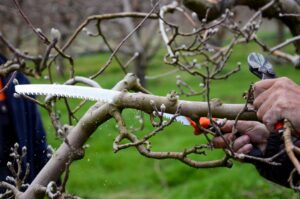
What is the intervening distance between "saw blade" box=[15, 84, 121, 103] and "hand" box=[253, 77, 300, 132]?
0.43m

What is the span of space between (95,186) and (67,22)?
240 inches

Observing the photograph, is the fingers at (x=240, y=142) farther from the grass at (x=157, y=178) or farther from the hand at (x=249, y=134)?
the grass at (x=157, y=178)

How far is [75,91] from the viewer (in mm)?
1856

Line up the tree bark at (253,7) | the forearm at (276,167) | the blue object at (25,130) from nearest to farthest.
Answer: the forearm at (276,167) → the tree bark at (253,7) → the blue object at (25,130)

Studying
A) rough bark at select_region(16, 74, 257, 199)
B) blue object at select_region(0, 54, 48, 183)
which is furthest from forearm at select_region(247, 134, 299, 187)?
blue object at select_region(0, 54, 48, 183)

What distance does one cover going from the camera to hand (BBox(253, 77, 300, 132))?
1.58 metres

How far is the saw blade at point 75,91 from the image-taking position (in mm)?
1812

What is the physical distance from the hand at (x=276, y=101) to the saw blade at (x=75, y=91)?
0.43 m

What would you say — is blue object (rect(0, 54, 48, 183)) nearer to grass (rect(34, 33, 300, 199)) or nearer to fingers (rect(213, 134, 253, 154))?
fingers (rect(213, 134, 253, 154))

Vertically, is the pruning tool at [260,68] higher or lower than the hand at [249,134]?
higher

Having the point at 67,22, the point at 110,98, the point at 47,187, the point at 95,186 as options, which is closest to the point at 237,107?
the point at 110,98

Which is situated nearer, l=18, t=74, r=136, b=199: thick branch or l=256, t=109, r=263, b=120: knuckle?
l=256, t=109, r=263, b=120: knuckle

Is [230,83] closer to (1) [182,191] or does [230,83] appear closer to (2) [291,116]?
(1) [182,191]

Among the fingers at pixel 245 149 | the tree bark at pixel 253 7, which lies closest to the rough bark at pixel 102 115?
the fingers at pixel 245 149
